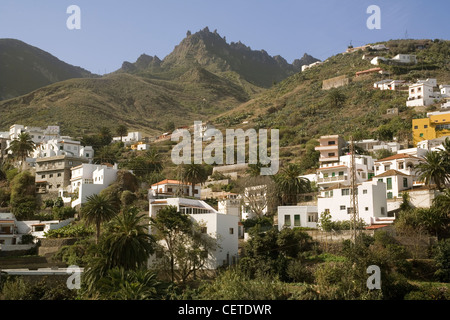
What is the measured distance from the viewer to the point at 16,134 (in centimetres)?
9144

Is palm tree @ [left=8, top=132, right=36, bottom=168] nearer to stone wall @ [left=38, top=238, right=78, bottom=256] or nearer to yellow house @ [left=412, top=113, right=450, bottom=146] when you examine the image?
stone wall @ [left=38, top=238, right=78, bottom=256]

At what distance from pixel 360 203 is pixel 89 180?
121ft

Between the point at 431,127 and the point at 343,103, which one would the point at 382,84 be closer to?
the point at 343,103

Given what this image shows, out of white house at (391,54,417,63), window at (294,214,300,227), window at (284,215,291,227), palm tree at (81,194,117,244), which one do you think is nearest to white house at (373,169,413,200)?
window at (294,214,300,227)

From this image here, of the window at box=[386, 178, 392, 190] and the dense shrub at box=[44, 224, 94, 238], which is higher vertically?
the window at box=[386, 178, 392, 190]

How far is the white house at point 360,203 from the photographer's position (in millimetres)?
47500

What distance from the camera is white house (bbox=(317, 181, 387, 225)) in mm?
47500

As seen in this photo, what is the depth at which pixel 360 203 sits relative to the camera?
48250 mm

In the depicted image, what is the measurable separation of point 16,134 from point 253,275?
6693 cm

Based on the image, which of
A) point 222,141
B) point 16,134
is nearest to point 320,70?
point 222,141

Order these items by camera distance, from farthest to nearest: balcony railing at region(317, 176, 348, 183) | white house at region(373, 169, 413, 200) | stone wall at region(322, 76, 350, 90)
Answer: stone wall at region(322, 76, 350, 90)
balcony railing at region(317, 176, 348, 183)
white house at region(373, 169, 413, 200)

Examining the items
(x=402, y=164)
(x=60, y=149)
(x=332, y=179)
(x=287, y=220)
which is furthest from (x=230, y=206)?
(x=60, y=149)

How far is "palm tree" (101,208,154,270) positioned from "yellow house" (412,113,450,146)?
53.1 metres

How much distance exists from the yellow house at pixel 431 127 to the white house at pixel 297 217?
109 ft
